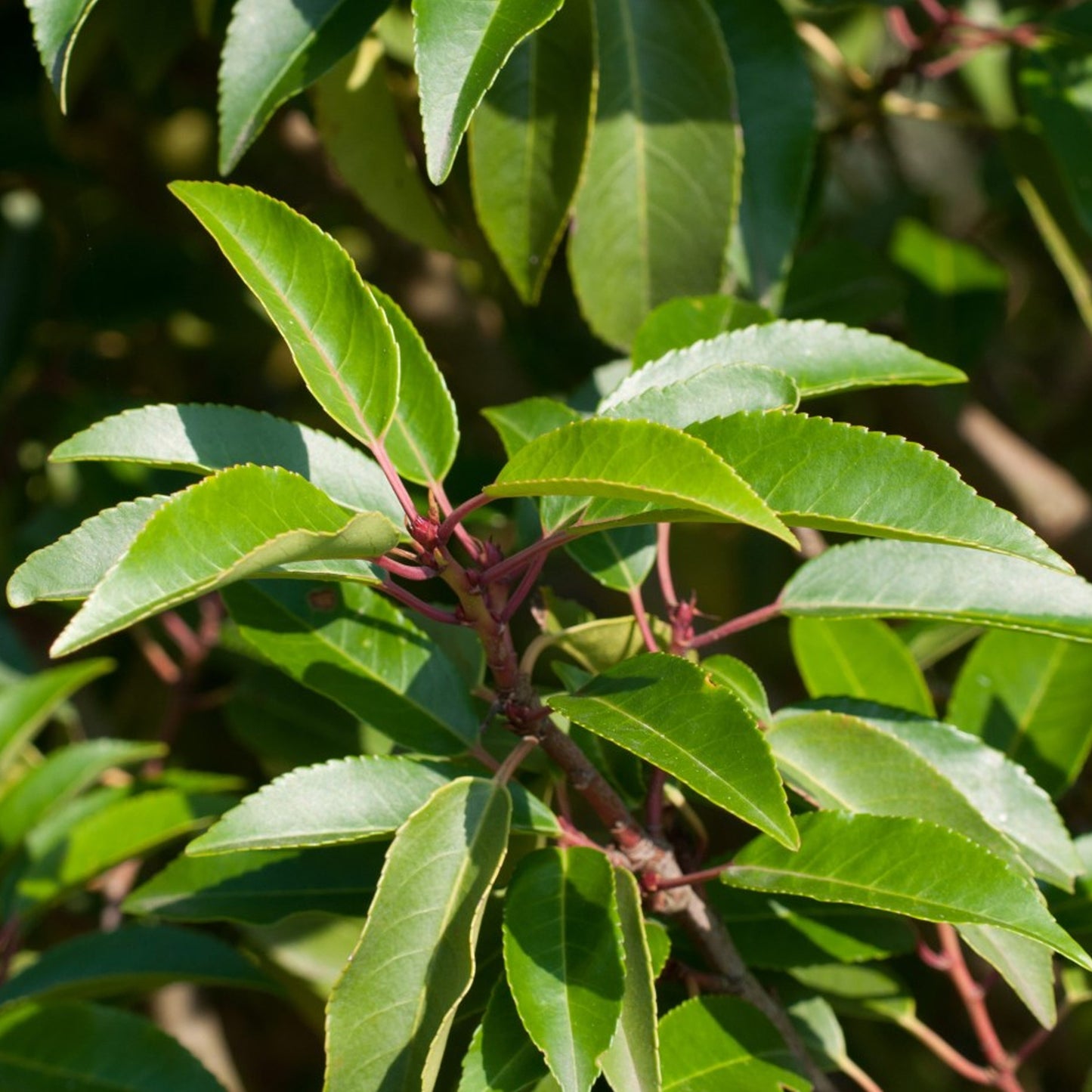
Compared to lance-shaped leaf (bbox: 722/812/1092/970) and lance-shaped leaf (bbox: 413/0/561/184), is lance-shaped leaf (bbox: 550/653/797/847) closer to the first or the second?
lance-shaped leaf (bbox: 722/812/1092/970)

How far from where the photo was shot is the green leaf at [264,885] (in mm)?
882

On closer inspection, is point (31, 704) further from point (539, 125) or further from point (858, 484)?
Answer: point (858, 484)

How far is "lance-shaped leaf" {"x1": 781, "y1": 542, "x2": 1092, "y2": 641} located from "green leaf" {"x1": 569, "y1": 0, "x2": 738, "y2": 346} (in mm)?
315

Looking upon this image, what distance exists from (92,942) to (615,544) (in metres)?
0.57

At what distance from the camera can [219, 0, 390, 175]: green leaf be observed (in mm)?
878

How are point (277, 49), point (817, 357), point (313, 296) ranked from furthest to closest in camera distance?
point (277, 49) → point (817, 357) → point (313, 296)

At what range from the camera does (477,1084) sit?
708mm

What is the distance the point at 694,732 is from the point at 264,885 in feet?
1.27

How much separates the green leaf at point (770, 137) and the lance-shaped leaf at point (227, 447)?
→ 1.72 ft

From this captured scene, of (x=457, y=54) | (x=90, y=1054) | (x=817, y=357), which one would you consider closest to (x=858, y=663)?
(x=817, y=357)

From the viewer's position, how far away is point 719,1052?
791 mm

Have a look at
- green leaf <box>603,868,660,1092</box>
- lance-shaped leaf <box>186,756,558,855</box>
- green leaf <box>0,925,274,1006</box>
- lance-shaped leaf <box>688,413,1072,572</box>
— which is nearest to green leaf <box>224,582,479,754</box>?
lance-shaped leaf <box>186,756,558,855</box>

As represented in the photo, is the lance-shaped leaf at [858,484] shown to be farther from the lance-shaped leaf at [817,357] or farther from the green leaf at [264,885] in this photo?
the green leaf at [264,885]

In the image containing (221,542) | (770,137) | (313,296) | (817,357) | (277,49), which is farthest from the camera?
(770,137)
